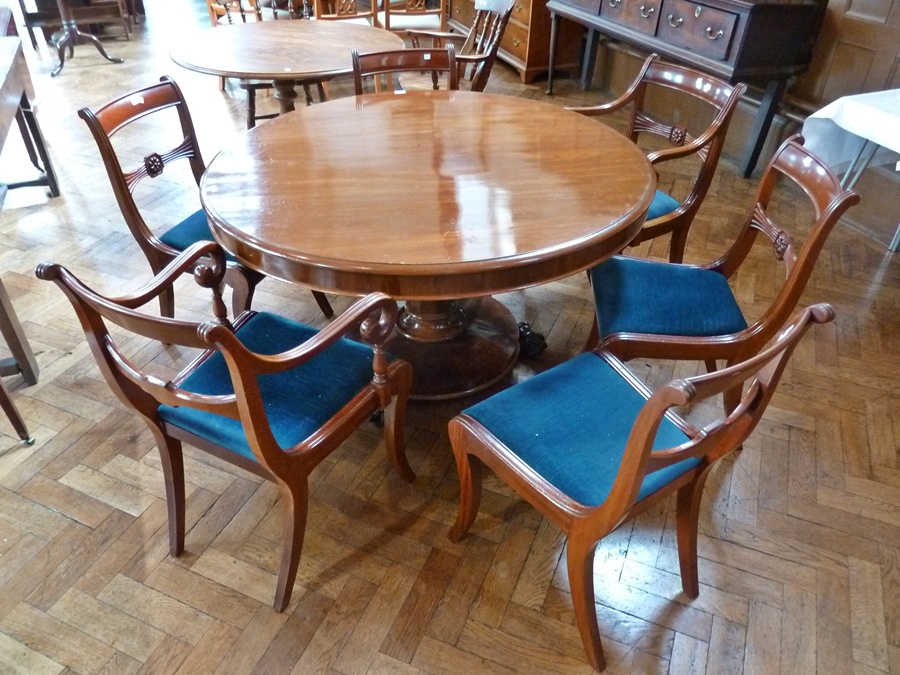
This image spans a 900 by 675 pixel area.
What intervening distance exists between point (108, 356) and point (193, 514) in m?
0.61

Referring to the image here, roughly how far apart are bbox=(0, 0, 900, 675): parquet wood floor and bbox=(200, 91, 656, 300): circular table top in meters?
0.14

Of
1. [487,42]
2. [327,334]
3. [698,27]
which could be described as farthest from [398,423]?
[698,27]

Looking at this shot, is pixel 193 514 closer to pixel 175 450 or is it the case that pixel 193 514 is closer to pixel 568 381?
pixel 175 450

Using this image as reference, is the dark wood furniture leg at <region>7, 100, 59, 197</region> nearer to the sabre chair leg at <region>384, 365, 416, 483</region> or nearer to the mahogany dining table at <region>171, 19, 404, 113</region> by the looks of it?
the mahogany dining table at <region>171, 19, 404, 113</region>

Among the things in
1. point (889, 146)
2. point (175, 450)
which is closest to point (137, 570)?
point (175, 450)

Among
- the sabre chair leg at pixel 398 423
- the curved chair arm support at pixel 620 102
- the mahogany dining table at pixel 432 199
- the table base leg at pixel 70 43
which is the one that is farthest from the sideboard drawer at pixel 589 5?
the table base leg at pixel 70 43

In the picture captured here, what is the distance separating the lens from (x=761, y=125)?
2.96m

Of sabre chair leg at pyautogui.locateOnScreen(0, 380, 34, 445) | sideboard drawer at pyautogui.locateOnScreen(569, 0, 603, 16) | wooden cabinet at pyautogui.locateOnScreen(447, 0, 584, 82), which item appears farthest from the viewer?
wooden cabinet at pyautogui.locateOnScreen(447, 0, 584, 82)

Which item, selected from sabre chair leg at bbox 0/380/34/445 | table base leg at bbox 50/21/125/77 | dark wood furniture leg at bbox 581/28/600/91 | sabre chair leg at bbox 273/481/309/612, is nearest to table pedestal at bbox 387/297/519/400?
sabre chair leg at bbox 273/481/309/612

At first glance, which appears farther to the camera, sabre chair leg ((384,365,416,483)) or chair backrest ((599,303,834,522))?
sabre chair leg ((384,365,416,483))

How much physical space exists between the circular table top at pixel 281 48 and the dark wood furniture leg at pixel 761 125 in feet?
5.71

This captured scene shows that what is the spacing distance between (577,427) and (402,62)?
1532mm

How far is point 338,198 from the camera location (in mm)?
1318

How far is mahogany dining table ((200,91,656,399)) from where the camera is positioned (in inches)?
45.6
